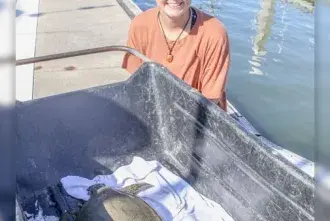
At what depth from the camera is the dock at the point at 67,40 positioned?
4977mm

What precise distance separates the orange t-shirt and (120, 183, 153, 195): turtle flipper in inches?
30.7

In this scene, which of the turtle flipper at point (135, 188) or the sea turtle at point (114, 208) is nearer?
the sea turtle at point (114, 208)

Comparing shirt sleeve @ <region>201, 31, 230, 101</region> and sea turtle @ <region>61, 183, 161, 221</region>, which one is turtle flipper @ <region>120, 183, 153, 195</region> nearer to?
sea turtle @ <region>61, 183, 161, 221</region>

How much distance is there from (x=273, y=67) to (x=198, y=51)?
5934 mm

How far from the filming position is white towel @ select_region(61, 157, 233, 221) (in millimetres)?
2406

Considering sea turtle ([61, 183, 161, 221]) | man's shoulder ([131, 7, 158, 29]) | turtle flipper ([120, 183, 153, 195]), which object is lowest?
turtle flipper ([120, 183, 153, 195])

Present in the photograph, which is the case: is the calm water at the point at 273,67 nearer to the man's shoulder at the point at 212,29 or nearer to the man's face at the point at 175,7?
the man's shoulder at the point at 212,29

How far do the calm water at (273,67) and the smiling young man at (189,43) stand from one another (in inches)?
63.3

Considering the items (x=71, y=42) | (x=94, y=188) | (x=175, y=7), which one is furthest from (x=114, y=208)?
(x=71, y=42)

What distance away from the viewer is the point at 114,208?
2.18m

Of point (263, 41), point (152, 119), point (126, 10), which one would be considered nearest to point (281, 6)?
point (263, 41)

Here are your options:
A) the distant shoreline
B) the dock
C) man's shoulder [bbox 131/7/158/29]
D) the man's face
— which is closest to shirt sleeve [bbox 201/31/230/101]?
the man's face

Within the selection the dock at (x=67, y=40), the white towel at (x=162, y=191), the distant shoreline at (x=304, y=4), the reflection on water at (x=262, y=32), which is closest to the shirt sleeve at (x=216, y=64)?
the white towel at (x=162, y=191)

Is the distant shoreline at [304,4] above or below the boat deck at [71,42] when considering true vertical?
below
